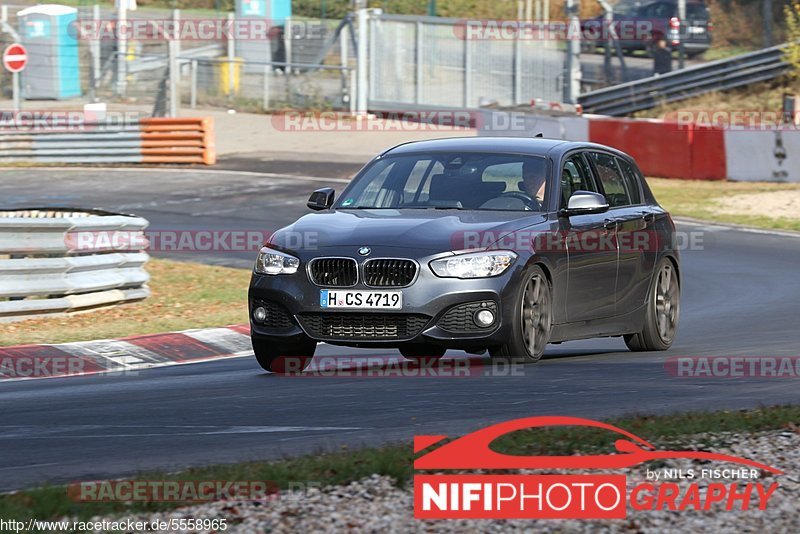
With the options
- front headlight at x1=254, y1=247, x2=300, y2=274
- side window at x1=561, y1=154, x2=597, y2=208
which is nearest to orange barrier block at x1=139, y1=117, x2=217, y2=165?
side window at x1=561, y1=154, x2=597, y2=208

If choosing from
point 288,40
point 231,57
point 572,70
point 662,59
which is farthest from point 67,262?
point 231,57

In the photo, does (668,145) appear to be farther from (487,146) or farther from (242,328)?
(487,146)

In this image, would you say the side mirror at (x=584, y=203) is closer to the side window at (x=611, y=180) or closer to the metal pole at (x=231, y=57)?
the side window at (x=611, y=180)

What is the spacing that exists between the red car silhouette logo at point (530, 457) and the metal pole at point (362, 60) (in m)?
35.3

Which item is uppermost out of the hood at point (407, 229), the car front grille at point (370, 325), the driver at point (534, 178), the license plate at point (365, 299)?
the driver at point (534, 178)

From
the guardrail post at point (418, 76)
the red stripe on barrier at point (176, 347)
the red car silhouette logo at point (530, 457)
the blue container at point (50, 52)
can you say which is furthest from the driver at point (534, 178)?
the blue container at point (50, 52)

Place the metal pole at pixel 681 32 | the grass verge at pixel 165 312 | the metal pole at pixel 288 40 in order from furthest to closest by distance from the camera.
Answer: the metal pole at pixel 288 40 → the metal pole at pixel 681 32 → the grass verge at pixel 165 312

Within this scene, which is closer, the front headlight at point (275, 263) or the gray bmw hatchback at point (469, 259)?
the gray bmw hatchback at point (469, 259)

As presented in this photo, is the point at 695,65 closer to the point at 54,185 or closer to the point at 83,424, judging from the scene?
the point at 54,185

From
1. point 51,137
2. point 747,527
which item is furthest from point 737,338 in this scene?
point 51,137

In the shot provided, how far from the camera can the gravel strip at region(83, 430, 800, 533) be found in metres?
5.52

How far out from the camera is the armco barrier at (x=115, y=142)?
33438 millimetres

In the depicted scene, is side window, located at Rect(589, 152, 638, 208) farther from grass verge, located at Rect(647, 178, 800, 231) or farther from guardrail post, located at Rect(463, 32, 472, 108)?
guardrail post, located at Rect(463, 32, 472, 108)

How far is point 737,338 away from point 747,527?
726 cm
